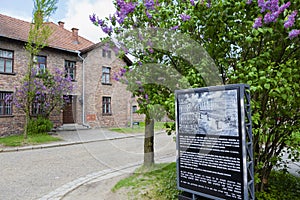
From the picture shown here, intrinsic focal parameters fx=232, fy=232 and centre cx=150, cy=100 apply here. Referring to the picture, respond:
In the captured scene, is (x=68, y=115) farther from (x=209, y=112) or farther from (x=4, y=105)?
(x=209, y=112)

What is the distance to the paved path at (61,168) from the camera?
4777mm

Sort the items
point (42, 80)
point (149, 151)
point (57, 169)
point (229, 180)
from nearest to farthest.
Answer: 1. point (229, 180)
2. point (149, 151)
3. point (57, 169)
4. point (42, 80)

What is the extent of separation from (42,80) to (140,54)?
11992mm

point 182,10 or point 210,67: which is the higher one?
point 182,10

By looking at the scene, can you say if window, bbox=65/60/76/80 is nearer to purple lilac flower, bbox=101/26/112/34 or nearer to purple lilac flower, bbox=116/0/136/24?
purple lilac flower, bbox=101/26/112/34

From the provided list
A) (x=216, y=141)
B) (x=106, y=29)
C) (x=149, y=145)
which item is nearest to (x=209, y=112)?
(x=216, y=141)

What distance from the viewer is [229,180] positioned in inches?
102

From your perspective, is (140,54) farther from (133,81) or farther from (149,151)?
(149,151)

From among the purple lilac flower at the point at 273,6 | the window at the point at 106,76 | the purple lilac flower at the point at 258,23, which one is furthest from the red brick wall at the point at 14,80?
the purple lilac flower at the point at 273,6

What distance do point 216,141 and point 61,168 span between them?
210 inches

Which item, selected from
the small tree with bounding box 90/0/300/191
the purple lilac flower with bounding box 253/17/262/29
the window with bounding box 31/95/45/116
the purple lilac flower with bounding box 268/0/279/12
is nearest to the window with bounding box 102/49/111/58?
the small tree with bounding box 90/0/300/191

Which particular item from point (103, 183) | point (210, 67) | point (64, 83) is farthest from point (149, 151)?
point (64, 83)

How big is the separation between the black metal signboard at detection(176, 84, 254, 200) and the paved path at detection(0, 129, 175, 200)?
196cm

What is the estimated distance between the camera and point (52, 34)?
17297 millimetres
